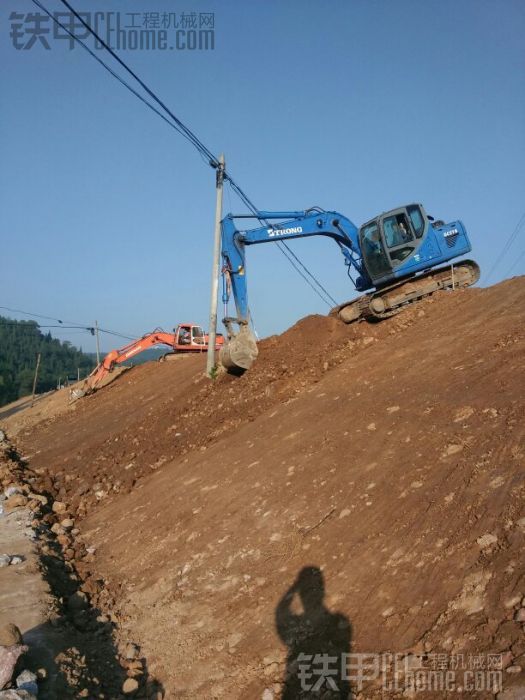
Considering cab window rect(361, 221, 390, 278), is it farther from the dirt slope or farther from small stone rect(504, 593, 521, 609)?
small stone rect(504, 593, 521, 609)

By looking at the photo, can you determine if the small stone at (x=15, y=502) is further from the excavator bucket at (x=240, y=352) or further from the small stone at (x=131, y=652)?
the excavator bucket at (x=240, y=352)

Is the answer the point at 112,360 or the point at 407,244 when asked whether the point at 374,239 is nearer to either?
the point at 407,244

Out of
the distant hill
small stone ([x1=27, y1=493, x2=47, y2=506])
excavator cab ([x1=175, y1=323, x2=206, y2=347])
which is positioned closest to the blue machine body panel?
small stone ([x1=27, y1=493, x2=47, y2=506])

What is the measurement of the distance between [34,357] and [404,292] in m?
113

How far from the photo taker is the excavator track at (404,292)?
12633 millimetres

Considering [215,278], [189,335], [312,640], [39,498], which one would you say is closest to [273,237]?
[215,278]

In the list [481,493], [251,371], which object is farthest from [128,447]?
[481,493]

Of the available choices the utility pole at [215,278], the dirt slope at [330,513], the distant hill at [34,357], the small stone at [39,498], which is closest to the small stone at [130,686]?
the dirt slope at [330,513]

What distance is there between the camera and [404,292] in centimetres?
1298

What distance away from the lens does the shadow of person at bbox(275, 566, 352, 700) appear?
357cm

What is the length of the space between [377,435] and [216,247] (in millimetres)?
7764

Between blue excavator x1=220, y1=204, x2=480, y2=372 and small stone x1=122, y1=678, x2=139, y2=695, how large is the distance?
8.20m

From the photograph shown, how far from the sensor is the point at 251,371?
11.6m

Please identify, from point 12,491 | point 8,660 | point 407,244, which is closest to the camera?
point 8,660
